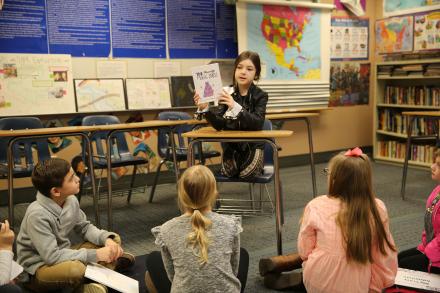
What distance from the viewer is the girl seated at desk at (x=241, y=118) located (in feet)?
9.52

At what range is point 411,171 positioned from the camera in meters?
5.46

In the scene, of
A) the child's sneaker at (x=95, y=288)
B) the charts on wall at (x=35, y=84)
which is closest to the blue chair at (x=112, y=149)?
the charts on wall at (x=35, y=84)

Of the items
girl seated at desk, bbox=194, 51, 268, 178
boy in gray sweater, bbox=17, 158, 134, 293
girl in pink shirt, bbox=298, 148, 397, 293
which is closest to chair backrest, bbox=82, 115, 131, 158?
girl seated at desk, bbox=194, 51, 268, 178

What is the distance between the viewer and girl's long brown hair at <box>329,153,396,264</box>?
1630mm

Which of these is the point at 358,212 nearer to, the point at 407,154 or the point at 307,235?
the point at 307,235

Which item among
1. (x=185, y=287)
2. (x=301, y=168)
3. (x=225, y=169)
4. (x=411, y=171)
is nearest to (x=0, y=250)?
(x=185, y=287)

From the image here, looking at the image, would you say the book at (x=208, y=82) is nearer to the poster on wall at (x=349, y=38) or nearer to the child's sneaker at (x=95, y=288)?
the child's sneaker at (x=95, y=288)

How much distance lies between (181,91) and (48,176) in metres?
3.05

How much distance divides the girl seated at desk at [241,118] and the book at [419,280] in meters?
1.16

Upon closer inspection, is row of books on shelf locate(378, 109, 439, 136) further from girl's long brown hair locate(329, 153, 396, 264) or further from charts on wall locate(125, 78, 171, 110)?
girl's long brown hair locate(329, 153, 396, 264)

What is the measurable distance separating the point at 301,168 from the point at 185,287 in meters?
4.36

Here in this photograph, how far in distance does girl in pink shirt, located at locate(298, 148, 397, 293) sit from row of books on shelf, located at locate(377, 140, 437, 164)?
411cm

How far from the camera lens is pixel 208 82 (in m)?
2.79

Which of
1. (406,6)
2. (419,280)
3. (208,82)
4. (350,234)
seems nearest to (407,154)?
(208,82)
